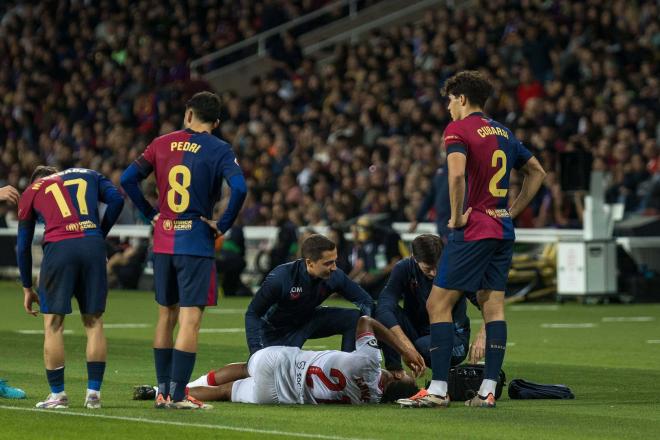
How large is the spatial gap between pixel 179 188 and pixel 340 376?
1821 millimetres

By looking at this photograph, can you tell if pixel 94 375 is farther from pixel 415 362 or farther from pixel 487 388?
pixel 487 388

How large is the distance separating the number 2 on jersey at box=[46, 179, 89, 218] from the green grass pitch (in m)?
1.36

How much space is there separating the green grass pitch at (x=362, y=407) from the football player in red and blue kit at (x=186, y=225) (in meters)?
0.38

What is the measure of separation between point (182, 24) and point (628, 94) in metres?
15.8

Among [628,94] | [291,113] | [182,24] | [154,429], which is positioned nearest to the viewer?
[154,429]

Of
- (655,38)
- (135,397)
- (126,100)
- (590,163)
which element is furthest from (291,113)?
(135,397)

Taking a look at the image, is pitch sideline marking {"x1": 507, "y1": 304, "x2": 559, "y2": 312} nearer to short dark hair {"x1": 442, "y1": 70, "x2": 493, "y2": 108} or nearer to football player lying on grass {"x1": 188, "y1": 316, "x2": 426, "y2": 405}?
football player lying on grass {"x1": 188, "y1": 316, "x2": 426, "y2": 405}

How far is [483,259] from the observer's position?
10984 millimetres

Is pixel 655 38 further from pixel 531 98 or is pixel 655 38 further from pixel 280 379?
pixel 280 379

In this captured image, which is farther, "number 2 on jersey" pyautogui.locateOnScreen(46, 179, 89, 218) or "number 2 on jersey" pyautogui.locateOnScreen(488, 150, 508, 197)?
"number 2 on jersey" pyautogui.locateOnScreen(488, 150, 508, 197)

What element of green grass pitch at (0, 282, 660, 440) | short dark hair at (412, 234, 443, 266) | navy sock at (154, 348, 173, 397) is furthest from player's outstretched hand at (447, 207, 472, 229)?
navy sock at (154, 348, 173, 397)

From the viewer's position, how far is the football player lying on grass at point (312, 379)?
36.6 ft

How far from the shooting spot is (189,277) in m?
10.5

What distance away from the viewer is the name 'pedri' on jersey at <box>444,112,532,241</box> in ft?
35.9
